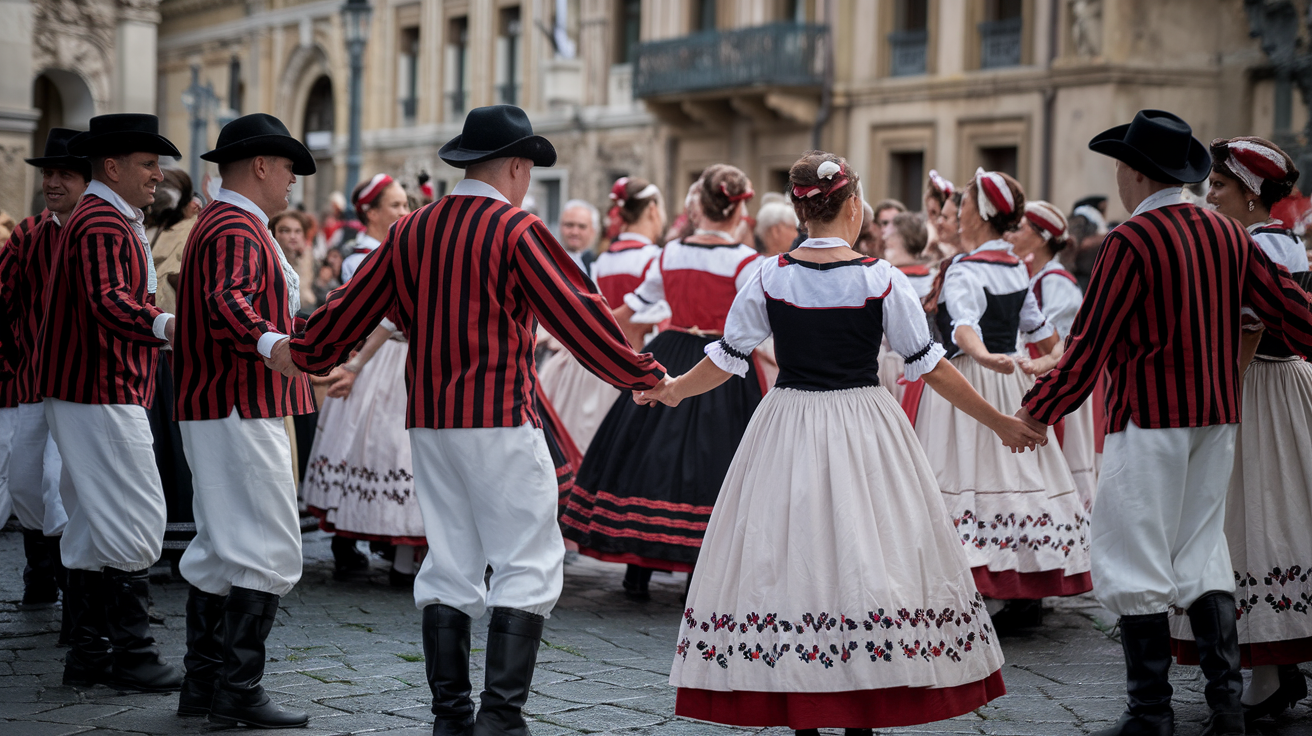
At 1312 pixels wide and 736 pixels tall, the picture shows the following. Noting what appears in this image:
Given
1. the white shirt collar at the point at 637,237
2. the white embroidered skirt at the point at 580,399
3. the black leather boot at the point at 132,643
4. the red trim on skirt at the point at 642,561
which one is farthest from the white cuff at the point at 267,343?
the white embroidered skirt at the point at 580,399

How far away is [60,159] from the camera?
611 cm

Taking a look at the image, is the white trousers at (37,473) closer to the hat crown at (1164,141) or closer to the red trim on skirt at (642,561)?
the red trim on skirt at (642,561)

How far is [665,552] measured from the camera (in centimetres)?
668

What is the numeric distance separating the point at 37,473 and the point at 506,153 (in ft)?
9.01

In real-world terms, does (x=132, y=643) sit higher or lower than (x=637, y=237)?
lower

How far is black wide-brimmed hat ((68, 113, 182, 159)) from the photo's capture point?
17.5 feet

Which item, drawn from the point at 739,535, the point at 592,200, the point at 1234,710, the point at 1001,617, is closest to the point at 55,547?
the point at 739,535

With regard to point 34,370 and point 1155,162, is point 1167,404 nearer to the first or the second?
point 1155,162

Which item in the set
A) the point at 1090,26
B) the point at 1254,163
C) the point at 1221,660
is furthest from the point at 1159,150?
the point at 1090,26

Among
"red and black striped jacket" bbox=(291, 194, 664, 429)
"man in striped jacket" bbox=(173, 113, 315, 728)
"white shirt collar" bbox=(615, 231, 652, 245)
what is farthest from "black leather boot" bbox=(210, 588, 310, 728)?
"white shirt collar" bbox=(615, 231, 652, 245)

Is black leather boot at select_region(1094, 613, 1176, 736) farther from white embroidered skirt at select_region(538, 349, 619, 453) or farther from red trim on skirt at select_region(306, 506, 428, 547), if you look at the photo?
white embroidered skirt at select_region(538, 349, 619, 453)

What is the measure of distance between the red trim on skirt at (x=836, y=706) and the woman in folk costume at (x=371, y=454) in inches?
119

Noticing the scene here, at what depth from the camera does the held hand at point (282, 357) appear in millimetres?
4605

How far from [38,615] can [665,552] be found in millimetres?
2678
